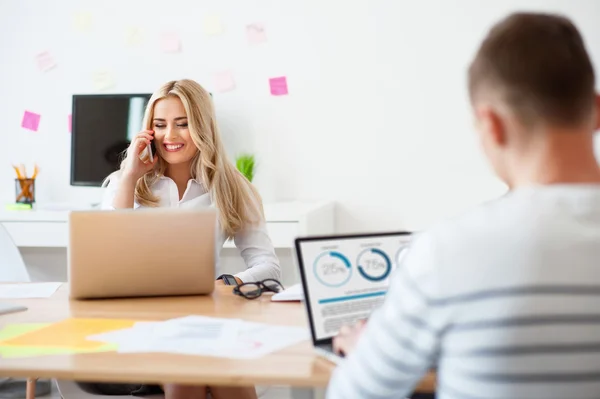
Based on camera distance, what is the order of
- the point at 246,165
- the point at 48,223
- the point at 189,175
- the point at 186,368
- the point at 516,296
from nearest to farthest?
the point at 516,296 → the point at 186,368 → the point at 189,175 → the point at 48,223 → the point at 246,165

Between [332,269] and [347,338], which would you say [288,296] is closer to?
[332,269]

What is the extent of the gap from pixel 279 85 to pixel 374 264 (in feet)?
7.48

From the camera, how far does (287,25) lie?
3.49 metres

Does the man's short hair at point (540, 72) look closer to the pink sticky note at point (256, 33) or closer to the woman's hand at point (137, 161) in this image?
the woman's hand at point (137, 161)

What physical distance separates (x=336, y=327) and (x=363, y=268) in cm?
13

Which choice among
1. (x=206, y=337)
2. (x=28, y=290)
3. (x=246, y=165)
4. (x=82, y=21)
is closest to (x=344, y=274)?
(x=206, y=337)

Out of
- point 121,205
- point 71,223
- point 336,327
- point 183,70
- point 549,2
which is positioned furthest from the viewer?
point 183,70

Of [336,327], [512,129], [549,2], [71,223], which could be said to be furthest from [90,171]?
[512,129]

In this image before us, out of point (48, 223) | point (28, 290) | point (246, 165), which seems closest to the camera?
point (28, 290)

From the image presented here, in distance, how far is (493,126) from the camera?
0.82 metres

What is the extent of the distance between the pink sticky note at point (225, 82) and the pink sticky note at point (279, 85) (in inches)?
7.7

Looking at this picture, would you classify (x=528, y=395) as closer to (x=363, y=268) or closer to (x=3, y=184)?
(x=363, y=268)

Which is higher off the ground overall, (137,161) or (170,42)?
(170,42)

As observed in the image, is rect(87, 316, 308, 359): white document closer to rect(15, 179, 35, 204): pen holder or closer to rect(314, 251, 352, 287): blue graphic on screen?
rect(314, 251, 352, 287): blue graphic on screen
